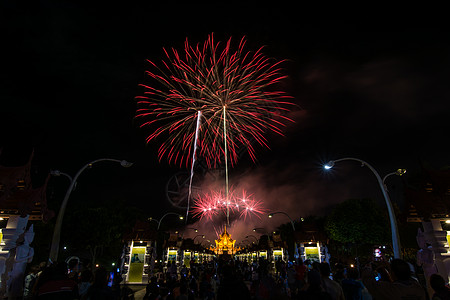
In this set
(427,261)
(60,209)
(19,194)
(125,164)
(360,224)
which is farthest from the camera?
(360,224)

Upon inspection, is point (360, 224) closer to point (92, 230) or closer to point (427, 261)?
point (427, 261)

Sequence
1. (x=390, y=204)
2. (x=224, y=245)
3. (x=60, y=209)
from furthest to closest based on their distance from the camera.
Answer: (x=224, y=245) < (x=390, y=204) < (x=60, y=209)

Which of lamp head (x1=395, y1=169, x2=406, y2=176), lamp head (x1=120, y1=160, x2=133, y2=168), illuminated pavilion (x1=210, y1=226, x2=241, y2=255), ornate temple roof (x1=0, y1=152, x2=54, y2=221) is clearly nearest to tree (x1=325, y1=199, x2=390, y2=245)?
illuminated pavilion (x1=210, y1=226, x2=241, y2=255)

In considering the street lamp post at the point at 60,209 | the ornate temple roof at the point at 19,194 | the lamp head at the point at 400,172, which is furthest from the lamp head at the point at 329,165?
the ornate temple roof at the point at 19,194

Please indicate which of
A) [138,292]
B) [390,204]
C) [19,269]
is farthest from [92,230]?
[390,204]

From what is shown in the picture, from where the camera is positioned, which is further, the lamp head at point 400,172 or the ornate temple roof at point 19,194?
the lamp head at point 400,172

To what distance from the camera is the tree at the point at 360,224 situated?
47.7 metres

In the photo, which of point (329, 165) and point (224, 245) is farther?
point (224, 245)

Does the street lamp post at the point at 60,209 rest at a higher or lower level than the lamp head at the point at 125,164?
lower

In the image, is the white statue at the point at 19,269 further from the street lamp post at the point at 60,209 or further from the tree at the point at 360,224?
the tree at the point at 360,224

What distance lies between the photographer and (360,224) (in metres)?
48.7

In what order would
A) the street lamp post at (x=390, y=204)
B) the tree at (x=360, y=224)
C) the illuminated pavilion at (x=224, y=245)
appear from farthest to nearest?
the illuminated pavilion at (x=224, y=245)
the tree at (x=360, y=224)
the street lamp post at (x=390, y=204)

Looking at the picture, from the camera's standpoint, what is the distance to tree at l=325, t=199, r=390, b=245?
156 ft

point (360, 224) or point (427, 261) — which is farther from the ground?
point (360, 224)
